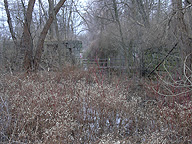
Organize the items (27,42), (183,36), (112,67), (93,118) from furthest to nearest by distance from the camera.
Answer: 1. (112,67)
2. (27,42)
3. (183,36)
4. (93,118)

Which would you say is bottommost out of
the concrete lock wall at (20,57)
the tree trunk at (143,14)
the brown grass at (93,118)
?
the brown grass at (93,118)

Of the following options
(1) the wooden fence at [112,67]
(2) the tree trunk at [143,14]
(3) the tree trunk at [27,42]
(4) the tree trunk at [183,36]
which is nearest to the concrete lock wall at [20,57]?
(3) the tree trunk at [27,42]

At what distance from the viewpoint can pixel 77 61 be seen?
10828mm

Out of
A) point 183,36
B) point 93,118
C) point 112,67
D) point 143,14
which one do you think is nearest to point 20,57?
point 112,67

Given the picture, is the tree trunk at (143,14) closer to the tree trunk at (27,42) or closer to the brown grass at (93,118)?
the tree trunk at (27,42)

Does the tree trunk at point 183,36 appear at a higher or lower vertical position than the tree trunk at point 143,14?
lower

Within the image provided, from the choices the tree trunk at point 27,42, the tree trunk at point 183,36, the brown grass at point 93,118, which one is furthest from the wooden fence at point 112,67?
the brown grass at point 93,118

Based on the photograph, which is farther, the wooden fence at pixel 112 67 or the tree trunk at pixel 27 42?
the tree trunk at pixel 27 42

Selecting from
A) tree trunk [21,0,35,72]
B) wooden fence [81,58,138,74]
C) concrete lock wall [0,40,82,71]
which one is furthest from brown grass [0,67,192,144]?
tree trunk [21,0,35,72]

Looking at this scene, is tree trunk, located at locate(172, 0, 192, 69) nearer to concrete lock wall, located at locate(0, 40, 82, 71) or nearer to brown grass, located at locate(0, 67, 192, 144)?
brown grass, located at locate(0, 67, 192, 144)

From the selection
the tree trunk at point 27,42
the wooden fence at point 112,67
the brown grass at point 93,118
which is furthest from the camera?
the tree trunk at point 27,42

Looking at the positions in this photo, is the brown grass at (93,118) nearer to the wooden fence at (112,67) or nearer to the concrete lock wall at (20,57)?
the wooden fence at (112,67)

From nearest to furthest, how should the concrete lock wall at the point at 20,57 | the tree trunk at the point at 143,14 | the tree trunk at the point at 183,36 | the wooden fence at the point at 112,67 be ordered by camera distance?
the tree trunk at the point at 183,36, the concrete lock wall at the point at 20,57, the wooden fence at the point at 112,67, the tree trunk at the point at 143,14

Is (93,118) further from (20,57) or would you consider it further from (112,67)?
(112,67)
